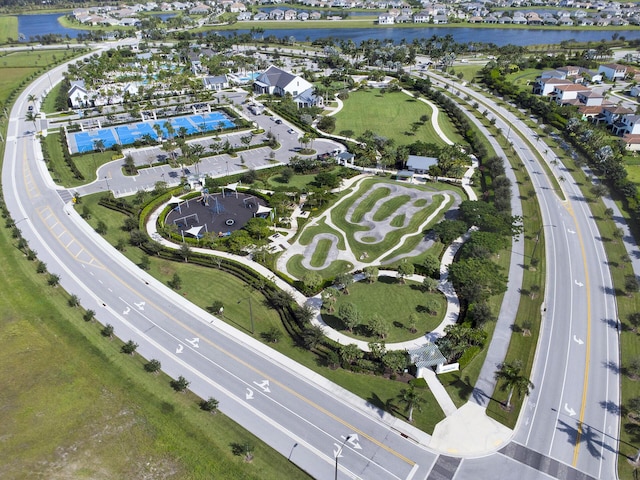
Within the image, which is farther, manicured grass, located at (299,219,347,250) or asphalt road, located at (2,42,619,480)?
manicured grass, located at (299,219,347,250)

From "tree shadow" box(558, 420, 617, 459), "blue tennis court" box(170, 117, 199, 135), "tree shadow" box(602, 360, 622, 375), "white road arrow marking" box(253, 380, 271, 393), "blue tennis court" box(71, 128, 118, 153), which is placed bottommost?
"white road arrow marking" box(253, 380, 271, 393)

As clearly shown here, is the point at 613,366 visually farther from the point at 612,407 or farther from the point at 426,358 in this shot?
the point at 426,358

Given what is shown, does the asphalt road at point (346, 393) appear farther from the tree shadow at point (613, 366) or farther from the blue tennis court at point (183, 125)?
the blue tennis court at point (183, 125)

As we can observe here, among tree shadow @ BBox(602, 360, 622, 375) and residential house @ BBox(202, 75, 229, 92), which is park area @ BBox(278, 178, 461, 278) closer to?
tree shadow @ BBox(602, 360, 622, 375)

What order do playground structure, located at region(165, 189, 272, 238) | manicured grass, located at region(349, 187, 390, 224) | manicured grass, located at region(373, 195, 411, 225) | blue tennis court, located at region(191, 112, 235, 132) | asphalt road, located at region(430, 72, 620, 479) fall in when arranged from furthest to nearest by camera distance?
blue tennis court, located at region(191, 112, 235, 132), manicured grass, located at region(373, 195, 411, 225), manicured grass, located at region(349, 187, 390, 224), playground structure, located at region(165, 189, 272, 238), asphalt road, located at region(430, 72, 620, 479)

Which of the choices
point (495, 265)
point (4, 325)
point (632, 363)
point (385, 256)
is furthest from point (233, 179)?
point (632, 363)

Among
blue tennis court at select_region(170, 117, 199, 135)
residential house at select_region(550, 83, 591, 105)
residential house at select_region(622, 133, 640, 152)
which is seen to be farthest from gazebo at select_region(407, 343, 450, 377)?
residential house at select_region(550, 83, 591, 105)
